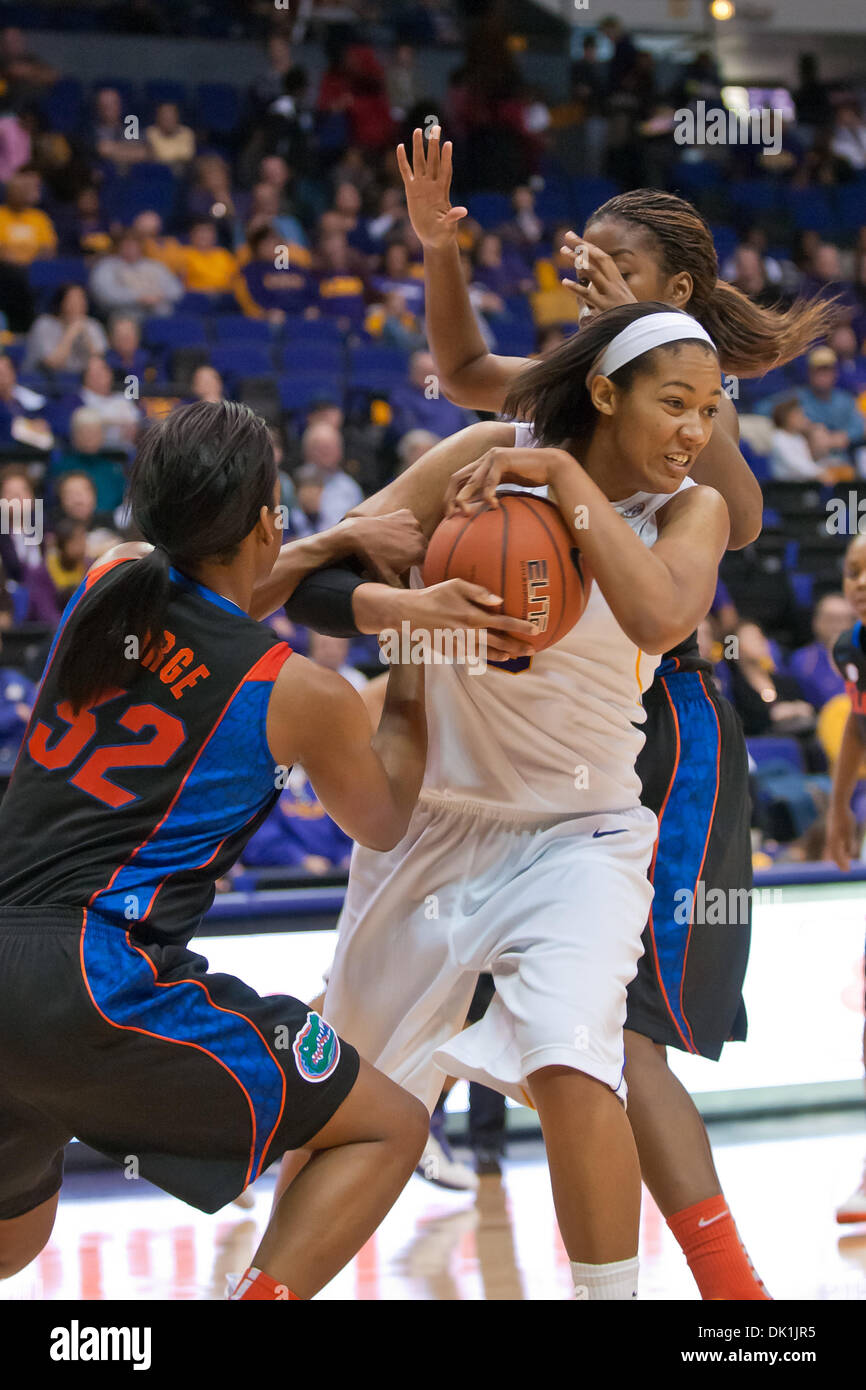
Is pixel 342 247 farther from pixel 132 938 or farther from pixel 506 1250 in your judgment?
pixel 132 938

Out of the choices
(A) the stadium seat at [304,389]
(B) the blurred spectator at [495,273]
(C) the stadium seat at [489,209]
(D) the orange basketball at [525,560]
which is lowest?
(D) the orange basketball at [525,560]

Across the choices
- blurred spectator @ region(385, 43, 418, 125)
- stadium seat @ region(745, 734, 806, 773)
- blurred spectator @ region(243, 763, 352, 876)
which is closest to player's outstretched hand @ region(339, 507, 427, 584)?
blurred spectator @ region(243, 763, 352, 876)

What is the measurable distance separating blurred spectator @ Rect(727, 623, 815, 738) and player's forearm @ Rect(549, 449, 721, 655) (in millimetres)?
5510

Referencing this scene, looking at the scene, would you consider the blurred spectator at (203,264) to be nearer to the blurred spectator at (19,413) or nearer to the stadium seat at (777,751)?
the blurred spectator at (19,413)

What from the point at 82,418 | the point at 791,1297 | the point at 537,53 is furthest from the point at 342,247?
the point at 791,1297

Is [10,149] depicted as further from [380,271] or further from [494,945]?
[494,945]

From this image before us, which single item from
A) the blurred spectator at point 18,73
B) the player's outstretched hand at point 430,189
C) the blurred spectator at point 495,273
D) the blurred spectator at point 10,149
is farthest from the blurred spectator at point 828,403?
the player's outstretched hand at point 430,189

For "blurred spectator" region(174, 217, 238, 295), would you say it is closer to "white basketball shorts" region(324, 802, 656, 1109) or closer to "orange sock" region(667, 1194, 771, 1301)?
"white basketball shorts" region(324, 802, 656, 1109)

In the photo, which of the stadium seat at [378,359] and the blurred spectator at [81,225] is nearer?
the stadium seat at [378,359]

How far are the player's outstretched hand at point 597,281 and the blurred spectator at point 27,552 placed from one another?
4.77 meters

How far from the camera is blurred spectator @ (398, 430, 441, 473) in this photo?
845 cm

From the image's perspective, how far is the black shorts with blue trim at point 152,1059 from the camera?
219 cm

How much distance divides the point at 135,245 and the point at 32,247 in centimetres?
73

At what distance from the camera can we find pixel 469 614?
242cm
